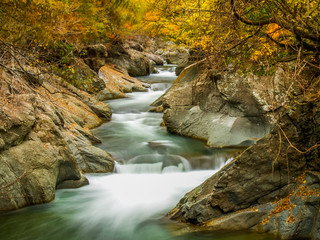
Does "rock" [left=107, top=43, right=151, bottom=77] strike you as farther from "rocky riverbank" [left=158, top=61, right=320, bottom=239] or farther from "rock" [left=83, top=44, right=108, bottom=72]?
"rocky riverbank" [left=158, top=61, right=320, bottom=239]

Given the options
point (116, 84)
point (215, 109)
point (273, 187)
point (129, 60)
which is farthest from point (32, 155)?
point (129, 60)

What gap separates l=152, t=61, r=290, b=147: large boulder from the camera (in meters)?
9.36

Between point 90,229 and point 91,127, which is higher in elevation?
point 91,127

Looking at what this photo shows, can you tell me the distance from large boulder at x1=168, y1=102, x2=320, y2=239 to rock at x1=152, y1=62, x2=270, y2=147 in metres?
4.78

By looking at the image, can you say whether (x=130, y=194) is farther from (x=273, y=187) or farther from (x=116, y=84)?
(x=116, y=84)

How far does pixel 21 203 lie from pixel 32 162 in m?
0.78

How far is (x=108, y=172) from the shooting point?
790 centimetres

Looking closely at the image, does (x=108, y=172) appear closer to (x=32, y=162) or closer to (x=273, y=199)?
(x=32, y=162)

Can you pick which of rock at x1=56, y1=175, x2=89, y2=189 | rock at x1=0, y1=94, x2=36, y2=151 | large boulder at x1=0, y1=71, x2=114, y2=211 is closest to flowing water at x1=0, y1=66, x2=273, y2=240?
rock at x1=56, y1=175, x2=89, y2=189

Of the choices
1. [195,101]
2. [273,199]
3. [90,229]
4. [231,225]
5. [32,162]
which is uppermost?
[195,101]

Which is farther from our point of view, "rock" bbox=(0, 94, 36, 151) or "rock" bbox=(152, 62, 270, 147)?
"rock" bbox=(152, 62, 270, 147)

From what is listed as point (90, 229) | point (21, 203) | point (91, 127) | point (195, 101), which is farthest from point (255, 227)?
point (91, 127)

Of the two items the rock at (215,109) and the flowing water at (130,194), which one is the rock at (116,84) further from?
the rock at (215,109)

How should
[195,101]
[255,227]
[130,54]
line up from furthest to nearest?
[130,54] < [195,101] < [255,227]
